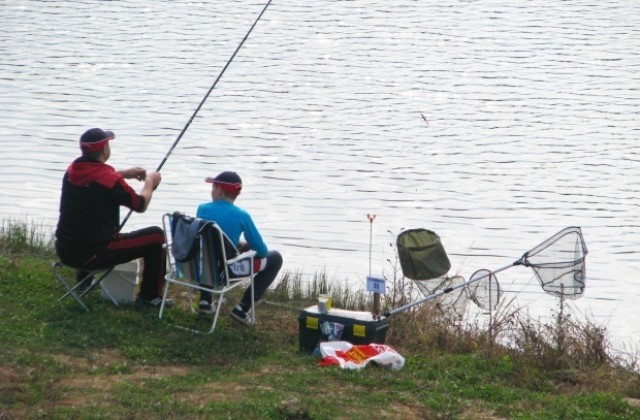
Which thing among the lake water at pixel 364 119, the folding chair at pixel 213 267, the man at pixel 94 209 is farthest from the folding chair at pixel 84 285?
the lake water at pixel 364 119

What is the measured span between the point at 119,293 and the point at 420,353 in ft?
6.57

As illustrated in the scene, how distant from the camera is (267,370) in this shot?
6.58 metres

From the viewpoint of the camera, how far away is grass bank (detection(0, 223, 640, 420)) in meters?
5.71

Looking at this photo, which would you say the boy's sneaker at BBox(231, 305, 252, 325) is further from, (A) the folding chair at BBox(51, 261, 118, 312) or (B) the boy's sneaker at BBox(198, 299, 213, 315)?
(A) the folding chair at BBox(51, 261, 118, 312)

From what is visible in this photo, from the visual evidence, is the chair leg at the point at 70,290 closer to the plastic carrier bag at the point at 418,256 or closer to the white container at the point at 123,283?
the white container at the point at 123,283

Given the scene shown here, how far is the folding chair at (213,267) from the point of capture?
23.9 ft

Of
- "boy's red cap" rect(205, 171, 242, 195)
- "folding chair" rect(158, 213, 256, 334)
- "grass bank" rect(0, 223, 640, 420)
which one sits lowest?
"grass bank" rect(0, 223, 640, 420)

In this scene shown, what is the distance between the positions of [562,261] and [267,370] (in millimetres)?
1976

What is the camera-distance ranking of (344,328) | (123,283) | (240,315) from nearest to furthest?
(344,328)
(240,315)
(123,283)

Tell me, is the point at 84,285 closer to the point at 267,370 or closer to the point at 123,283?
Answer: the point at 123,283

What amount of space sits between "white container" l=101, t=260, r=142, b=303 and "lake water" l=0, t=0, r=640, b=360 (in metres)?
3.12

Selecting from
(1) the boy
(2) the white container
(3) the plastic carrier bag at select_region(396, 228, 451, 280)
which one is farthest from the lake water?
(2) the white container

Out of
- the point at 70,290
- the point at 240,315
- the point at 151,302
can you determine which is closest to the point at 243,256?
the point at 240,315

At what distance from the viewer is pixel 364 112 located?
1886 centimetres
